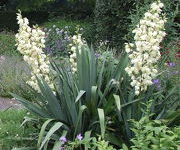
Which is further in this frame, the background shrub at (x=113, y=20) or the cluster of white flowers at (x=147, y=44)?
the background shrub at (x=113, y=20)

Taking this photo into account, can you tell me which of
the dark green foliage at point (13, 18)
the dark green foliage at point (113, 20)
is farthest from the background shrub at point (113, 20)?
the dark green foliage at point (13, 18)

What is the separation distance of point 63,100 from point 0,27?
15.0 metres

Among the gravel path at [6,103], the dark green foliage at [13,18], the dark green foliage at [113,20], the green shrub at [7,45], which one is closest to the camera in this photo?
the gravel path at [6,103]

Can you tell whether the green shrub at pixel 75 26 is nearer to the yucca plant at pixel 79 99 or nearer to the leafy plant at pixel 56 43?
the leafy plant at pixel 56 43

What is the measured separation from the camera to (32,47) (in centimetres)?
445

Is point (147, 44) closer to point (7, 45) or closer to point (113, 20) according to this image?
point (113, 20)

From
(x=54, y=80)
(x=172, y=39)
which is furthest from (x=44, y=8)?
(x=54, y=80)

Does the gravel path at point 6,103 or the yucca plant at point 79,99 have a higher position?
the yucca plant at point 79,99

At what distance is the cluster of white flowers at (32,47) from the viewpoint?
4422mm

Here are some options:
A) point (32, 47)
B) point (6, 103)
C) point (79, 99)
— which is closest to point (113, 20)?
point (6, 103)

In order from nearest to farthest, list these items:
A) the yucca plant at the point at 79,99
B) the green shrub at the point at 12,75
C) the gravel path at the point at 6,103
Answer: the yucca plant at the point at 79,99, the gravel path at the point at 6,103, the green shrub at the point at 12,75

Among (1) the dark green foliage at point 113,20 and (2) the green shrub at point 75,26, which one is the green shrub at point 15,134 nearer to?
(1) the dark green foliage at point 113,20

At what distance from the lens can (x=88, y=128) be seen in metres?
4.47

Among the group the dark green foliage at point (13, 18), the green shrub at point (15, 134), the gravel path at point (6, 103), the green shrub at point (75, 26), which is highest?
the dark green foliage at point (13, 18)
